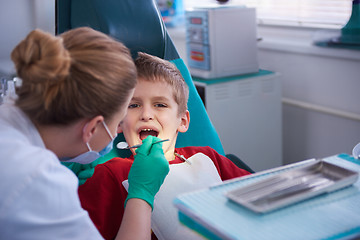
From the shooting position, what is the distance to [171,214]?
1.35 meters

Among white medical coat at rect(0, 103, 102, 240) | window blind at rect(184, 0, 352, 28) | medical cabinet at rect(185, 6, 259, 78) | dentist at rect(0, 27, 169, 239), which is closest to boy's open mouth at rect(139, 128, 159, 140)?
dentist at rect(0, 27, 169, 239)

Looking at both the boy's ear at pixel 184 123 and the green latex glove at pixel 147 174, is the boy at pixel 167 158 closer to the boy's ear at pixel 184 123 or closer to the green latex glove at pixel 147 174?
the boy's ear at pixel 184 123

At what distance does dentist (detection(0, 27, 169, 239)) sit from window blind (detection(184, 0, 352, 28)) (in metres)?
1.73

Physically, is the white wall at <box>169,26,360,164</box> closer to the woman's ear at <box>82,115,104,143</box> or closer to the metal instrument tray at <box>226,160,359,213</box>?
the metal instrument tray at <box>226,160,359,213</box>

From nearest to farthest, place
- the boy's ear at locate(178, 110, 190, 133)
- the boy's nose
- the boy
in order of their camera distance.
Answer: the boy, the boy's nose, the boy's ear at locate(178, 110, 190, 133)

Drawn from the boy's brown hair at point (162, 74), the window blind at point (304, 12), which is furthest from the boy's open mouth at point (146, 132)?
the window blind at point (304, 12)

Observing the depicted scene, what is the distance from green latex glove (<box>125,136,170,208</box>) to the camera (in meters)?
1.21

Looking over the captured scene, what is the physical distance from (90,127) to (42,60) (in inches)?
7.3

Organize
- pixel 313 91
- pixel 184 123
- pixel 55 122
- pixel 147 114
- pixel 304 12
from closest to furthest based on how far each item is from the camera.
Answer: pixel 55 122 < pixel 147 114 < pixel 184 123 < pixel 313 91 < pixel 304 12

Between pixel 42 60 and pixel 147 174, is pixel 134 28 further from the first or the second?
pixel 42 60

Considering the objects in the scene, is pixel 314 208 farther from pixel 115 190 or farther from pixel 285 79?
pixel 285 79

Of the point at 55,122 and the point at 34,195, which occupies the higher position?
the point at 55,122

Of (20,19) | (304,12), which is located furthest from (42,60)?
(304,12)

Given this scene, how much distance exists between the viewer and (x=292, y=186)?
3.04ft
